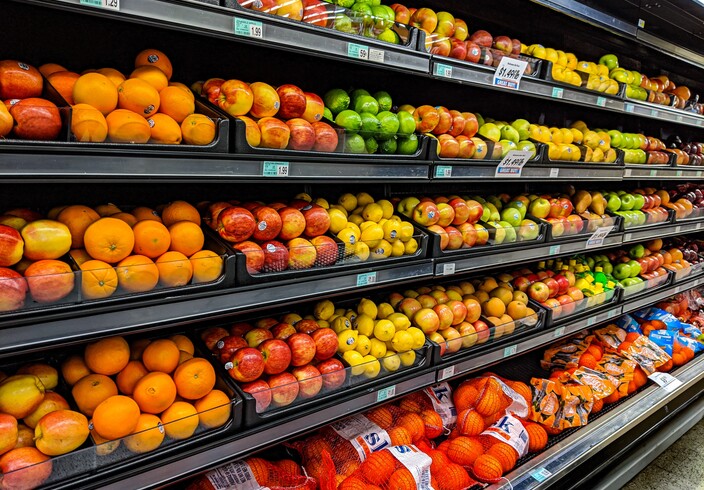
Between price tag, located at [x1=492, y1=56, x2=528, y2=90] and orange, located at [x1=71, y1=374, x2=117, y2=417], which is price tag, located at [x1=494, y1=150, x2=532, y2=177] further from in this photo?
orange, located at [x1=71, y1=374, x2=117, y2=417]

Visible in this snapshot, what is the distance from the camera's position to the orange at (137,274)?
47.9 inches

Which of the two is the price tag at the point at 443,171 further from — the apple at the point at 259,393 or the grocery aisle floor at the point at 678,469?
the grocery aisle floor at the point at 678,469

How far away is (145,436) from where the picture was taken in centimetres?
126

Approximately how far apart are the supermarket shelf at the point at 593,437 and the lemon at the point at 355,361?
0.76 m

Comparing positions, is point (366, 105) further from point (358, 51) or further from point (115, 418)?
point (115, 418)

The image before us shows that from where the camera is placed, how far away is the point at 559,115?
316 cm

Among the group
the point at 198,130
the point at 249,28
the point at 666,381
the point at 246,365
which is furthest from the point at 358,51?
the point at 666,381

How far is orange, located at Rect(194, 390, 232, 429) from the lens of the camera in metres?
1.38

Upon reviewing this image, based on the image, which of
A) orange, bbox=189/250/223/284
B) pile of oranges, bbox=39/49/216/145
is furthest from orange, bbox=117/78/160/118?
orange, bbox=189/250/223/284

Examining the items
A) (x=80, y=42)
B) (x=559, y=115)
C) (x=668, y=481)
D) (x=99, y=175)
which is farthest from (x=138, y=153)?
(x=668, y=481)

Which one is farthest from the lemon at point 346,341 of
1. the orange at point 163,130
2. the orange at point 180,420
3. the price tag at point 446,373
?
the orange at point 163,130

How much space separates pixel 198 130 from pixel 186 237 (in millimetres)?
315

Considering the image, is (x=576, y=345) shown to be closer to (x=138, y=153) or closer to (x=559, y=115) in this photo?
(x=559, y=115)

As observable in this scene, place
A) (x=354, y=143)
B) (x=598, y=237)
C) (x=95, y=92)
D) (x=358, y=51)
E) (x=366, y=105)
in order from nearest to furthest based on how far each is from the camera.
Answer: (x=95, y=92), (x=358, y=51), (x=354, y=143), (x=366, y=105), (x=598, y=237)
